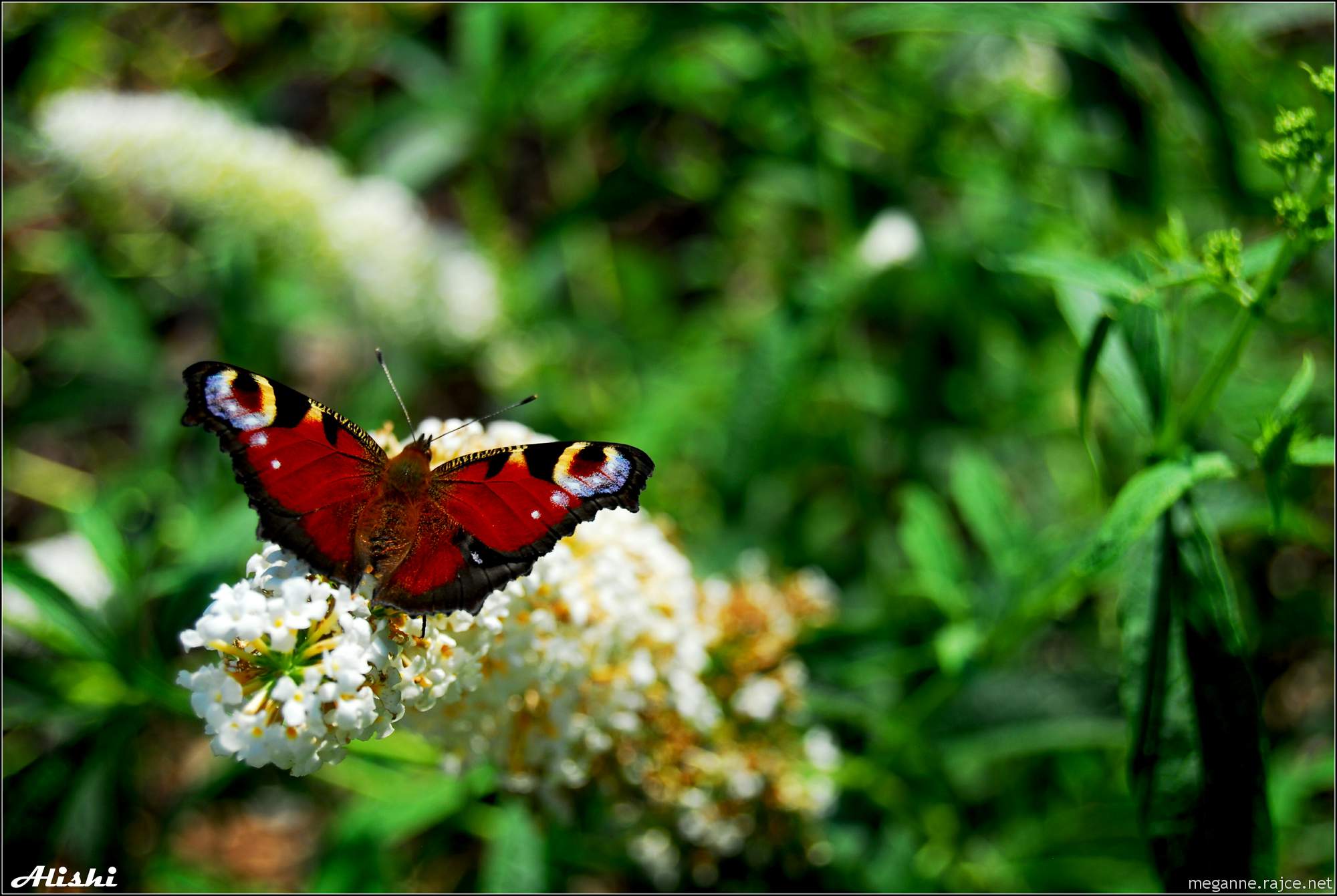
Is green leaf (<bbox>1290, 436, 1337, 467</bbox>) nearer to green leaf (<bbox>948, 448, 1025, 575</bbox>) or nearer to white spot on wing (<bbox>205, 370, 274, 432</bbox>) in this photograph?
green leaf (<bbox>948, 448, 1025, 575</bbox>)

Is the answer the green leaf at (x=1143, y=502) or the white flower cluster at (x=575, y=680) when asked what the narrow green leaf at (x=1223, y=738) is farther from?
the white flower cluster at (x=575, y=680)

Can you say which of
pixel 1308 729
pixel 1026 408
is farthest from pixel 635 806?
pixel 1308 729

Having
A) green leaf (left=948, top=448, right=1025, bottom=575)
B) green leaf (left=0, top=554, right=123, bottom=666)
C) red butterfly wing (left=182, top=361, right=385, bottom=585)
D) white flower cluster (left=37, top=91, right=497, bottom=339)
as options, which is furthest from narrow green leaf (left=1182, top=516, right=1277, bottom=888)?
white flower cluster (left=37, top=91, right=497, bottom=339)

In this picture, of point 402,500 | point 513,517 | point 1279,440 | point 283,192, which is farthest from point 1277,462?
point 283,192

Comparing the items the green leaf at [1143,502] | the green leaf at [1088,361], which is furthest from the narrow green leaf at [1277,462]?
the green leaf at [1088,361]

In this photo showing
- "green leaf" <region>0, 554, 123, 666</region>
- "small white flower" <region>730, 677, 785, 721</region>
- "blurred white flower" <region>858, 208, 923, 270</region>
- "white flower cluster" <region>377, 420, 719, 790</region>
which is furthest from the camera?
"blurred white flower" <region>858, 208, 923, 270</region>

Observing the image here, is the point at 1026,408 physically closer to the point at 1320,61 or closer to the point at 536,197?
the point at 1320,61

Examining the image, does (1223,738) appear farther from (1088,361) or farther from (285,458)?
(285,458)
